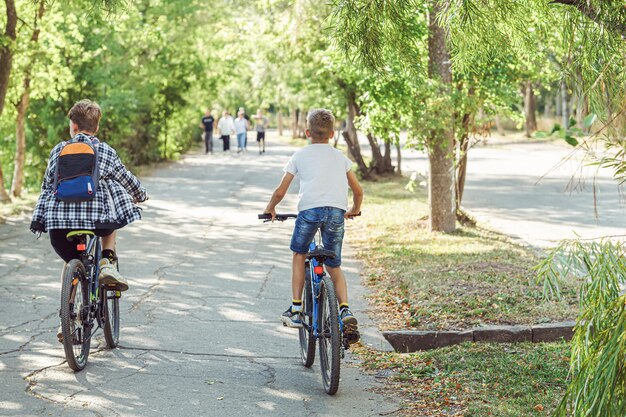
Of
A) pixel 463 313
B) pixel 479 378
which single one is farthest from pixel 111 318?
pixel 463 313

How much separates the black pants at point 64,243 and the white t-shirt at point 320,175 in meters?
1.50

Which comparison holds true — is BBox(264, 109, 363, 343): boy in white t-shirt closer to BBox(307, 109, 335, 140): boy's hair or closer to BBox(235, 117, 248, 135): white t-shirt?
BBox(307, 109, 335, 140): boy's hair

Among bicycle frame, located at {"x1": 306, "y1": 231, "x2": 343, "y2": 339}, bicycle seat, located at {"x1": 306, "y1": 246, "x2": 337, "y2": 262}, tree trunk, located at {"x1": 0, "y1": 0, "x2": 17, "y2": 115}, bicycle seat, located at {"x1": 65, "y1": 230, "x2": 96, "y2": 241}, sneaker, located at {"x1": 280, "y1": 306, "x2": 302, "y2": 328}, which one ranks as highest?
tree trunk, located at {"x1": 0, "y1": 0, "x2": 17, "y2": 115}

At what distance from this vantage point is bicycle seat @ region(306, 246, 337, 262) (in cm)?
647

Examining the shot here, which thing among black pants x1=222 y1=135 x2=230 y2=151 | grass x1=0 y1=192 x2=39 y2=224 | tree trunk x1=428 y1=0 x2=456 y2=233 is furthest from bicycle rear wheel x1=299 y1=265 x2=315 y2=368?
black pants x1=222 y1=135 x2=230 y2=151

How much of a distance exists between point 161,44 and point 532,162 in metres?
15.9

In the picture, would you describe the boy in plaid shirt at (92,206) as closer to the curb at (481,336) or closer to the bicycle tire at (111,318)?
the bicycle tire at (111,318)

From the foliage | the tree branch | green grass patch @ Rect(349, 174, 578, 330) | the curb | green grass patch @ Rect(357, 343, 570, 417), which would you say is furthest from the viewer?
green grass patch @ Rect(349, 174, 578, 330)

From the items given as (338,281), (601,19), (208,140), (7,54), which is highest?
(7,54)

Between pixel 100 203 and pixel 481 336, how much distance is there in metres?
3.33

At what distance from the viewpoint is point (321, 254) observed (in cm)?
647

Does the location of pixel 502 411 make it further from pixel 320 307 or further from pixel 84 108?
pixel 84 108

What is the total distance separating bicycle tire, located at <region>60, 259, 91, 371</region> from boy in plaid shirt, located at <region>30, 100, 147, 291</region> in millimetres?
224

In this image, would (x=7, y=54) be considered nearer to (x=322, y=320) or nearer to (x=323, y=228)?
(x=323, y=228)
